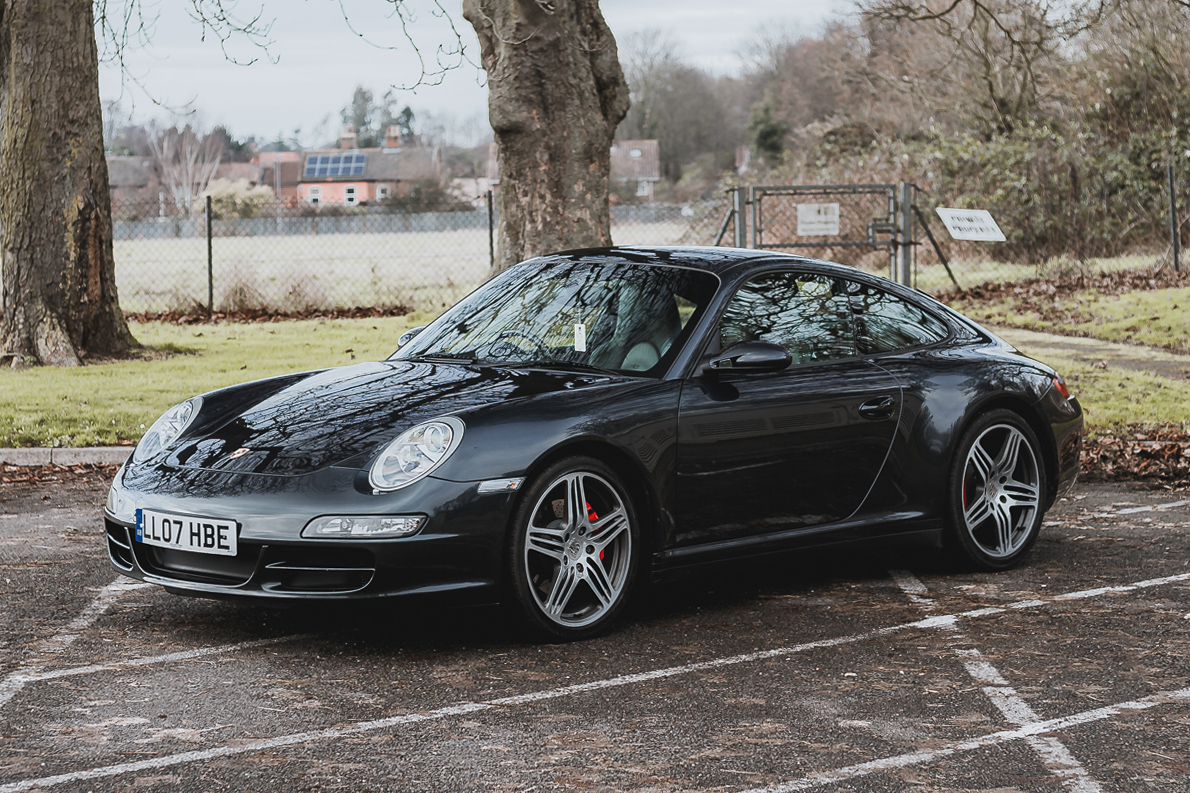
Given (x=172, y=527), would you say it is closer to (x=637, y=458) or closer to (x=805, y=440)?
(x=637, y=458)

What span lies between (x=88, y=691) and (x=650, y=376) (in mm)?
2286

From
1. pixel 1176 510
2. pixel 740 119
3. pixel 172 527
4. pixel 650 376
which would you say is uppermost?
pixel 740 119

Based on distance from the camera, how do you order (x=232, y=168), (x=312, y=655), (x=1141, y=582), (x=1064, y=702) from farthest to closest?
(x=232, y=168) → (x=1141, y=582) → (x=312, y=655) → (x=1064, y=702)

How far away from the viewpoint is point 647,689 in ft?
14.8

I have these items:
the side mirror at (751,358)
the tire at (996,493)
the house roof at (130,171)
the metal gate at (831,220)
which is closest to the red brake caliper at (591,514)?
the side mirror at (751,358)

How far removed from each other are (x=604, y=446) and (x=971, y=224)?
14247mm

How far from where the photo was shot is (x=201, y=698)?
4363 millimetres

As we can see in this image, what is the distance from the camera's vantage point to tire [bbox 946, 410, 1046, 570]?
6.23 metres

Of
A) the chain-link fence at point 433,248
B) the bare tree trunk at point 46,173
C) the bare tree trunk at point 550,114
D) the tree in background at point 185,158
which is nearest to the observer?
the bare tree trunk at point 550,114

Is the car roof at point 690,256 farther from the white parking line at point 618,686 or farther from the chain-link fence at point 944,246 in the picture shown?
the chain-link fence at point 944,246

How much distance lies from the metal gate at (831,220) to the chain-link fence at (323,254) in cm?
288

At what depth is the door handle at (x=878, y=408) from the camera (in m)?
5.89

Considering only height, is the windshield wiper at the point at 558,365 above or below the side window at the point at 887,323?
below

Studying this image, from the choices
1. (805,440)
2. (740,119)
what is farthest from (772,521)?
(740,119)
